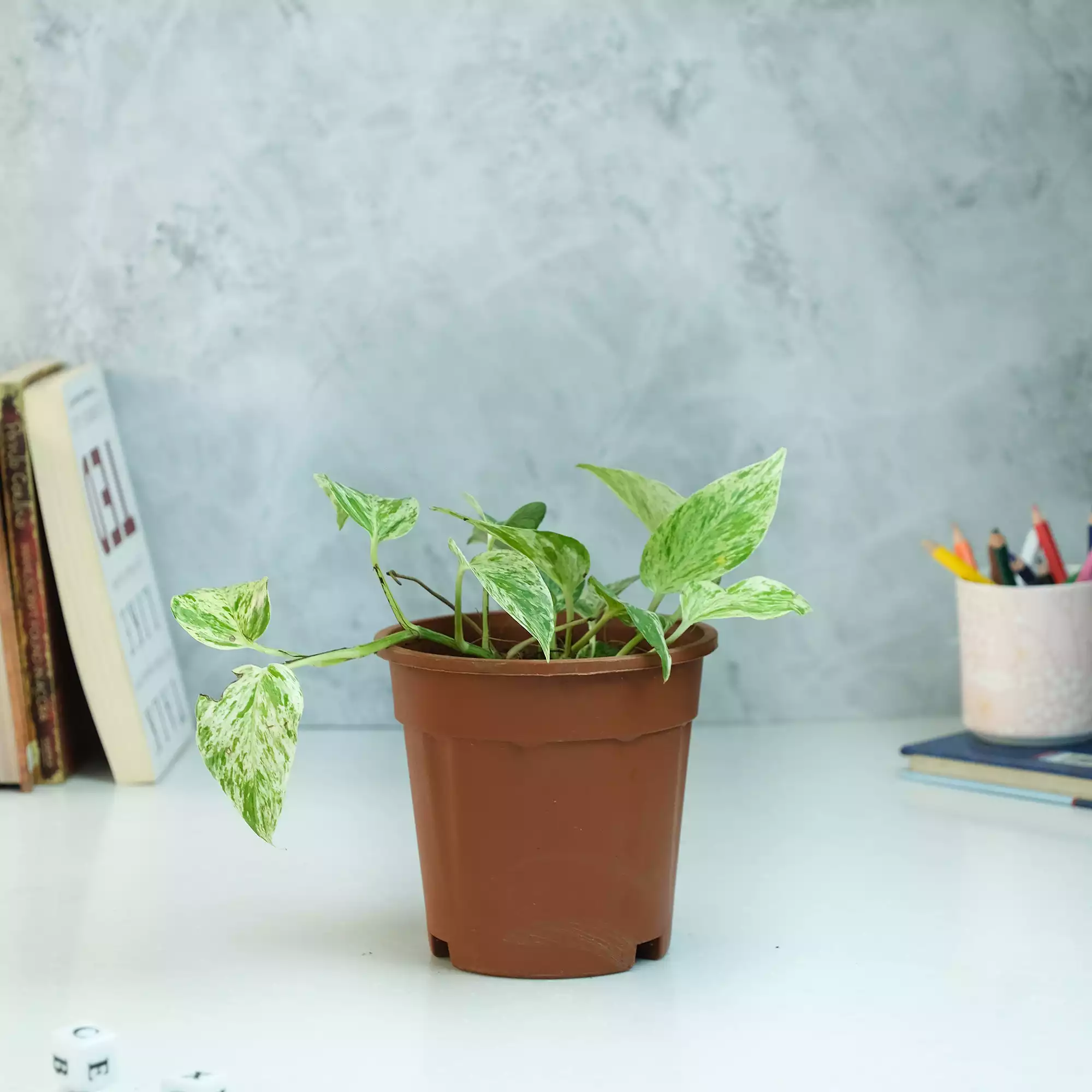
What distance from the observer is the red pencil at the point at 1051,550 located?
93cm

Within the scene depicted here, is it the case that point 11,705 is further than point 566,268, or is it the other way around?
point 566,268

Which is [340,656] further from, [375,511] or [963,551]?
[963,551]

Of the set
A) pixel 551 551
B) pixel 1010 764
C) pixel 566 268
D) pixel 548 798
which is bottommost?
pixel 1010 764

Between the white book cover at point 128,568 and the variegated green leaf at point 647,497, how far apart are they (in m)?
0.49

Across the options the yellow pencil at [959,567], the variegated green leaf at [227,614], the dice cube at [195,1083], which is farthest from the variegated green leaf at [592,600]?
the yellow pencil at [959,567]

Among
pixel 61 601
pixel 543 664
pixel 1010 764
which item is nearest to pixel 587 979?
pixel 543 664

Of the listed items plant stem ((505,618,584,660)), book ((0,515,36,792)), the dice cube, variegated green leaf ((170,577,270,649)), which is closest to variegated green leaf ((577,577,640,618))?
plant stem ((505,618,584,660))

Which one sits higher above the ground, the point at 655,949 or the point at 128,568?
the point at 128,568

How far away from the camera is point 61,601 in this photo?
918 millimetres

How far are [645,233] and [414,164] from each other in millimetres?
197

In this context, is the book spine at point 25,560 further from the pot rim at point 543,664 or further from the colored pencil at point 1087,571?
the colored pencil at point 1087,571

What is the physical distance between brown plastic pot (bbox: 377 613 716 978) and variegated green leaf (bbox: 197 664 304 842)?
0.08 m

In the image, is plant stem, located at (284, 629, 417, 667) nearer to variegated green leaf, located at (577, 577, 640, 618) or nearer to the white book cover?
variegated green leaf, located at (577, 577, 640, 618)

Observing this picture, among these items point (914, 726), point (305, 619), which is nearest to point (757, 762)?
point (914, 726)
